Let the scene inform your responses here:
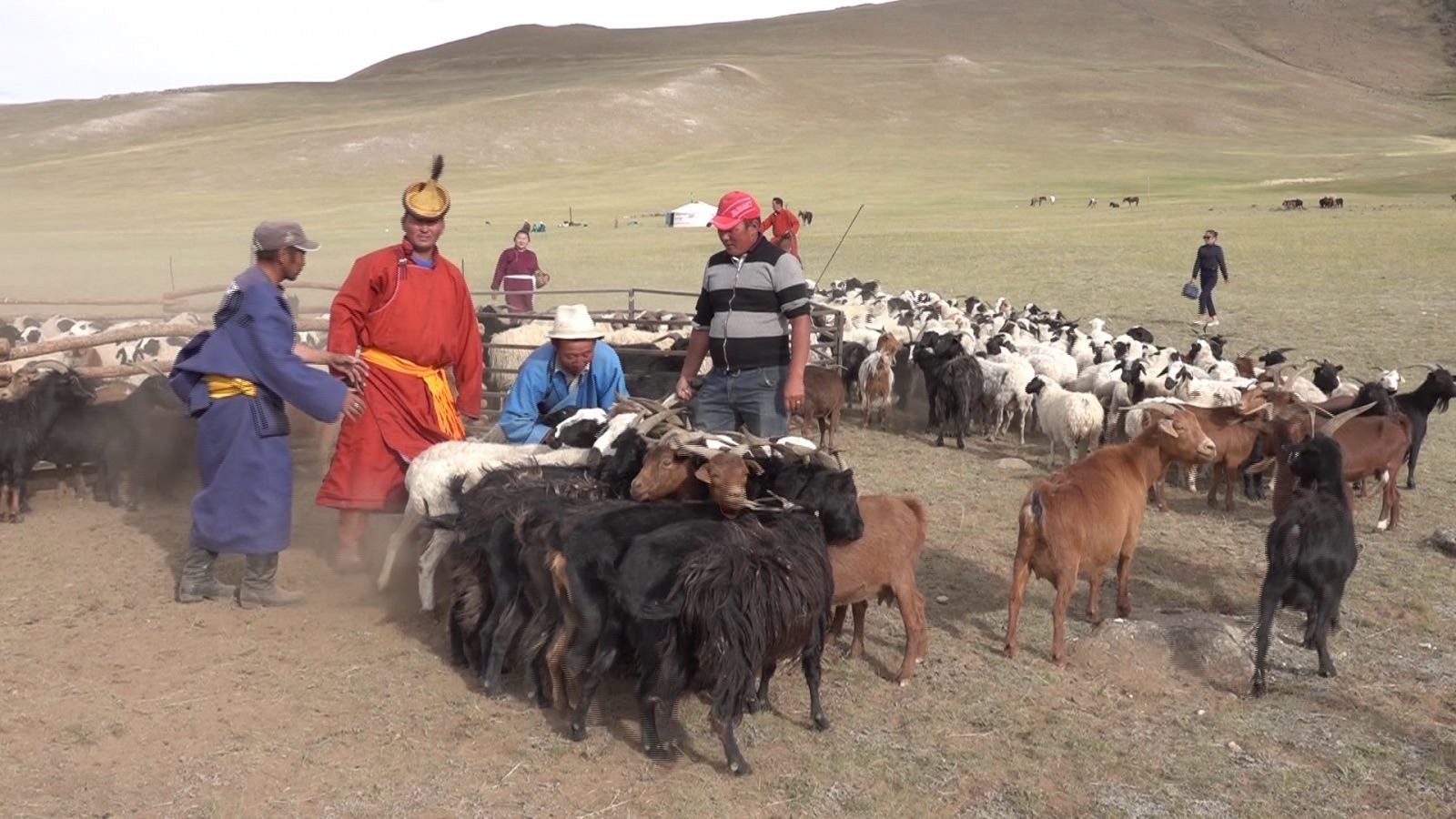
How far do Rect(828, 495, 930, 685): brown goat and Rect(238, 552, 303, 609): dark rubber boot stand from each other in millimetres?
3175

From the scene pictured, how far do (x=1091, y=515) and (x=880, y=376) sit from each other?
21.2 feet

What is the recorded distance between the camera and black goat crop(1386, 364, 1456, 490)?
9.30 m

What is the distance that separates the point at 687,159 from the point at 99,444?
202ft

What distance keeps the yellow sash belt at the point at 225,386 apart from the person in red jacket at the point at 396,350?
54 centimetres

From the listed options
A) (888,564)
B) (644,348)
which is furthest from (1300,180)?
(888,564)

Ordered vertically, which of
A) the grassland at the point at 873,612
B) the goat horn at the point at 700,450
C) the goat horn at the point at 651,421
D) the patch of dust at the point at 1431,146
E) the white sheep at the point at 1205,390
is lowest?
the grassland at the point at 873,612

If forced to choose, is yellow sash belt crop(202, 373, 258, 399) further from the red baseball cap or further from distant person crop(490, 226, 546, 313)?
distant person crop(490, 226, 546, 313)

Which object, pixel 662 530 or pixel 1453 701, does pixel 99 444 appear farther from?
pixel 1453 701

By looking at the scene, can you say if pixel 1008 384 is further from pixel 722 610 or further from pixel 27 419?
pixel 27 419

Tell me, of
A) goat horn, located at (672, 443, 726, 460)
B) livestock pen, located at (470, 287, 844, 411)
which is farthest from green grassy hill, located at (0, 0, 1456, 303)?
goat horn, located at (672, 443, 726, 460)

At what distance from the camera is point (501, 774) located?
186 inches

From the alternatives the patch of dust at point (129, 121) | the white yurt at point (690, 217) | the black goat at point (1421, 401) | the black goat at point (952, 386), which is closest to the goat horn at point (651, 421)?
the black goat at point (952, 386)

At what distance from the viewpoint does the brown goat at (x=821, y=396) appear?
11133 millimetres

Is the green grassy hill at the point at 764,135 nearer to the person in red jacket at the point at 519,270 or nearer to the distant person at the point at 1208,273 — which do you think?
the distant person at the point at 1208,273
